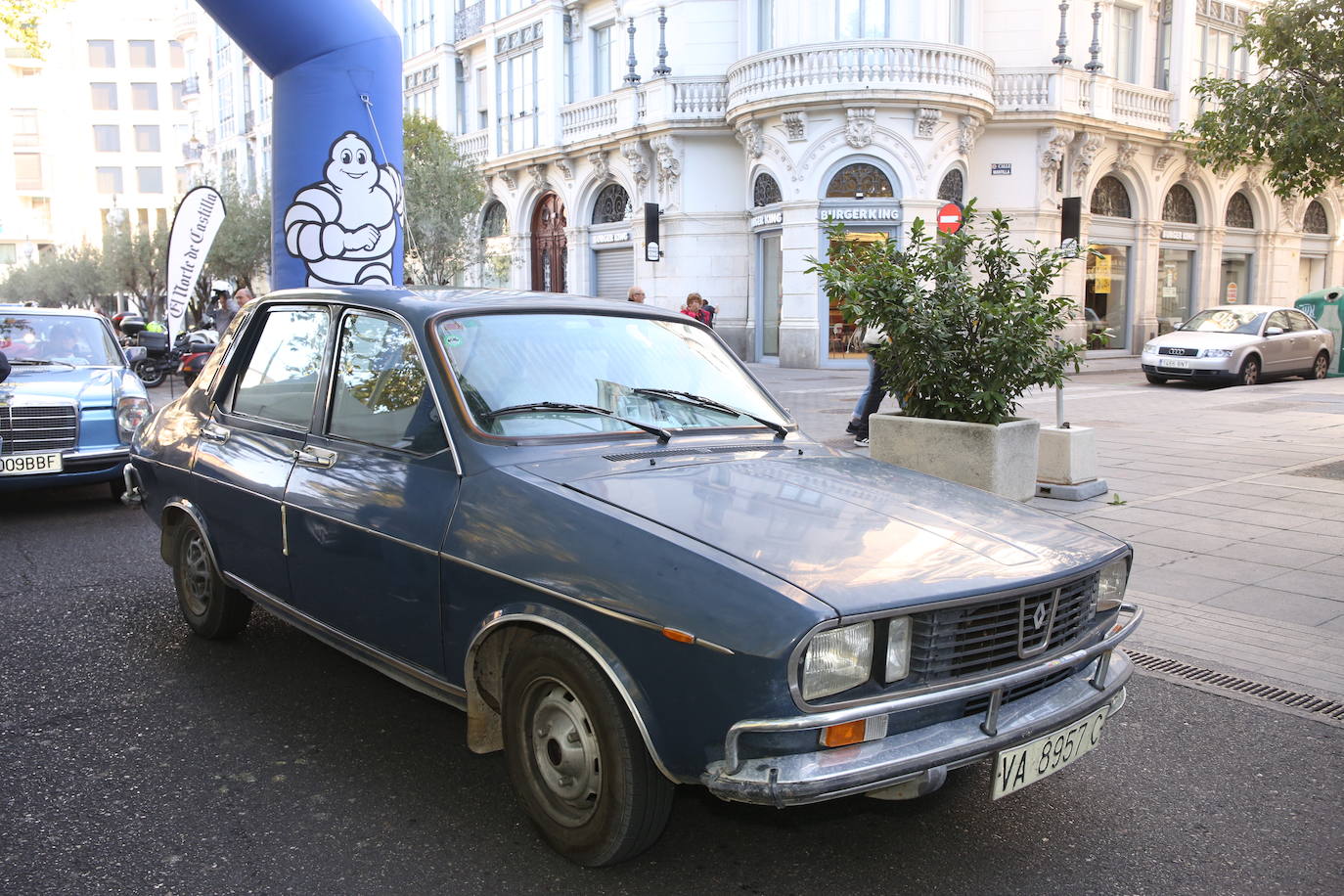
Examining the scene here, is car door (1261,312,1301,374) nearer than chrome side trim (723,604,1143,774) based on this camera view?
No

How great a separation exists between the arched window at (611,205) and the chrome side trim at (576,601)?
2687cm

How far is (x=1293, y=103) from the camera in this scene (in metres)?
10.7

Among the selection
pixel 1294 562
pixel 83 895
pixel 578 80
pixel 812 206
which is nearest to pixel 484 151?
pixel 578 80

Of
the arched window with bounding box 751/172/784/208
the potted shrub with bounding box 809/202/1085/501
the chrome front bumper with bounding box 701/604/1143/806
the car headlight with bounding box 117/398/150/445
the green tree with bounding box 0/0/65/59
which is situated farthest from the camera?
the arched window with bounding box 751/172/784/208

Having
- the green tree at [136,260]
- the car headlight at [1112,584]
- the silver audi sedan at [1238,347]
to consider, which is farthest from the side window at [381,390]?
the green tree at [136,260]

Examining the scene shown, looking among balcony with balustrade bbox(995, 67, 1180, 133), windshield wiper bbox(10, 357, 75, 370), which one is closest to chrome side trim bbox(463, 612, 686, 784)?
windshield wiper bbox(10, 357, 75, 370)

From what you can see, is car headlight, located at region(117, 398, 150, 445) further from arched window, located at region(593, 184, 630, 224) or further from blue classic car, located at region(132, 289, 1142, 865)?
arched window, located at region(593, 184, 630, 224)

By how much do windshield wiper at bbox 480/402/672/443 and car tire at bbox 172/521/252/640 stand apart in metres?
1.92

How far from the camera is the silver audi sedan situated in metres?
18.9

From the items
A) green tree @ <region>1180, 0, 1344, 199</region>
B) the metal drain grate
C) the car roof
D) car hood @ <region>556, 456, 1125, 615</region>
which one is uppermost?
green tree @ <region>1180, 0, 1344, 199</region>

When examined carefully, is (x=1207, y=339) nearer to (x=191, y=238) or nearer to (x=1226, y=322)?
(x=1226, y=322)

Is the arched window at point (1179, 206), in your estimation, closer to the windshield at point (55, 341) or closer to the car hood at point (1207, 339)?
the car hood at point (1207, 339)

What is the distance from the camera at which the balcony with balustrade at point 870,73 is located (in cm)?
2277

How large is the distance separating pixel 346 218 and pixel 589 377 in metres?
6.88
